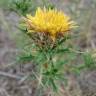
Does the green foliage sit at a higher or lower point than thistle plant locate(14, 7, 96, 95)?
higher

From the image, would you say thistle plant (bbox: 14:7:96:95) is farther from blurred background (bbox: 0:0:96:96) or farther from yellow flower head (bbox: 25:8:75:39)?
blurred background (bbox: 0:0:96:96)

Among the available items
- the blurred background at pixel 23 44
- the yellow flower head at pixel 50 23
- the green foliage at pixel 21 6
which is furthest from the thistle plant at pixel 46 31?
the blurred background at pixel 23 44

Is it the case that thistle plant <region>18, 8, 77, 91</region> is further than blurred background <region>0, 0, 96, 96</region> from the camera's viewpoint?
No

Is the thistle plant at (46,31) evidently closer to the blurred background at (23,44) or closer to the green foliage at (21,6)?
the green foliage at (21,6)

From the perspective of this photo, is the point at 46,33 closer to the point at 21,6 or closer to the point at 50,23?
the point at 50,23

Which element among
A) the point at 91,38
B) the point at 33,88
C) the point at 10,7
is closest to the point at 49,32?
the point at 10,7

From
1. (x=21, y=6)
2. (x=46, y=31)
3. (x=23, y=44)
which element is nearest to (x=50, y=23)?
(x=46, y=31)

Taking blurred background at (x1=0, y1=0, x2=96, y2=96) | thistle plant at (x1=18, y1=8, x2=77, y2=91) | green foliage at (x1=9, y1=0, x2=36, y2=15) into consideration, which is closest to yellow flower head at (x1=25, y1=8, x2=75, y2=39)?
thistle plant at (x1=18, y1=8, x2=77, y2=91)
